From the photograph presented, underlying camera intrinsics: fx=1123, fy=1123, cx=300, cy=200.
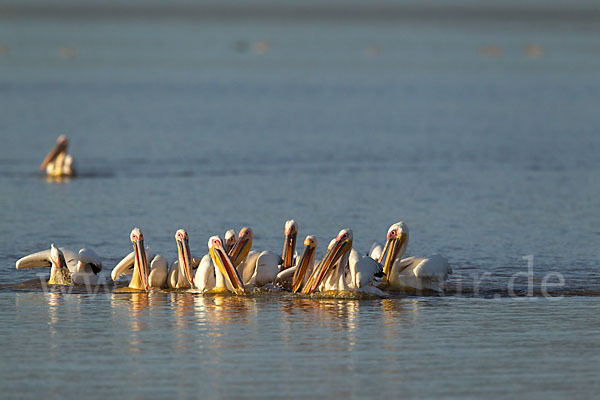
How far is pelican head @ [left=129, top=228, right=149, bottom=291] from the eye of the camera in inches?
408

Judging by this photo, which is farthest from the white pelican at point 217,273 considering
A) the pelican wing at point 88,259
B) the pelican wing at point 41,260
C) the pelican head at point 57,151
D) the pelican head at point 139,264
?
the pelican head at point 57,151

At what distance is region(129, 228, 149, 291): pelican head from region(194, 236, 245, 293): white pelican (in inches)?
19.3

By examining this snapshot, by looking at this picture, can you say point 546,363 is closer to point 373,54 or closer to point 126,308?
point 126,308

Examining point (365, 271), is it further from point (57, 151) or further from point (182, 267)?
point (57, 151)

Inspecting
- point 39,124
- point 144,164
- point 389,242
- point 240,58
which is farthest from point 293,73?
point 389,242

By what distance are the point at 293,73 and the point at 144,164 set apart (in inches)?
1605

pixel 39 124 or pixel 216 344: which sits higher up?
pixel 39 124

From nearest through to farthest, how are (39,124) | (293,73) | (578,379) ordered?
(578,379) → (39,124) → (293,73)

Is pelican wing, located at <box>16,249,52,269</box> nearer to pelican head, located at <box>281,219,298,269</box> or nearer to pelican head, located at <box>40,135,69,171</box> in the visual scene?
pelican head, located at <box>281,219,298,269</box>

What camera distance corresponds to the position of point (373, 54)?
278 feet

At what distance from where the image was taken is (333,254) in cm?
1007

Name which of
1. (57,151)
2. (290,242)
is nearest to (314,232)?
(290,242)

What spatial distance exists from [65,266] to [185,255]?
1330 mm

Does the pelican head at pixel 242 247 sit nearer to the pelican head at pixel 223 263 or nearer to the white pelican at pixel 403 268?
the pelican head at pixel 223 263
